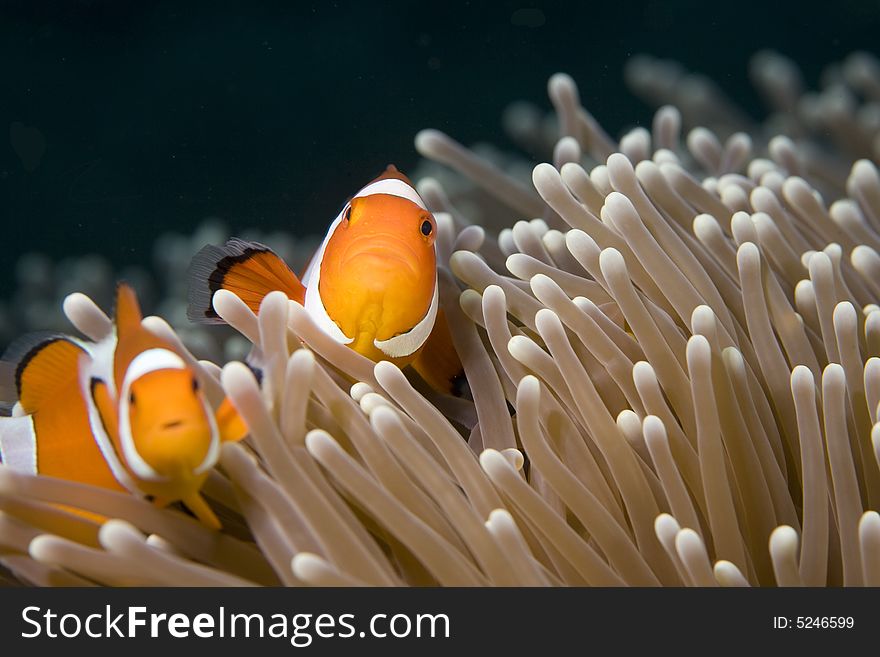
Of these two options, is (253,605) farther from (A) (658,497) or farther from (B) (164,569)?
(A) (658,497)

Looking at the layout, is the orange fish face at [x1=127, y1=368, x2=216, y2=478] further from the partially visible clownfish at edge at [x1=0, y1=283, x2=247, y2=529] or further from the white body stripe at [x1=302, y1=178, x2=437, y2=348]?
the white body stripe at [x1=302, y1=178, x2=437, y2=348]

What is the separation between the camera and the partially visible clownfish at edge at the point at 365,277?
1.13 metres

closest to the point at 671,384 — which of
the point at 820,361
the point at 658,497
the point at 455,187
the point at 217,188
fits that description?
the point at 658,497

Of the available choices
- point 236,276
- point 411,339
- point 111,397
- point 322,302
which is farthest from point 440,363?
point 111,397

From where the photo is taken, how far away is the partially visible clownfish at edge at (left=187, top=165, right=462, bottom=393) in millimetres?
1129

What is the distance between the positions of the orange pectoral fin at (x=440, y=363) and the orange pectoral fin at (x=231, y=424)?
0.44m

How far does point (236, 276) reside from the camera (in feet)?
4.12

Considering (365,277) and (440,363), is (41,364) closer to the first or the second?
(365,277)

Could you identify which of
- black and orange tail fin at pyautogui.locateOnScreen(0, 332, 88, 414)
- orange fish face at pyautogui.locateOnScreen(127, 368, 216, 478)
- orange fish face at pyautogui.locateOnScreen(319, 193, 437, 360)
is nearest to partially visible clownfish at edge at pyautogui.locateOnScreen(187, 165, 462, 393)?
orange fish face at pyautogui.locateOnScreen(319, 193, 437, 360)

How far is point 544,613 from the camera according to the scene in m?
0.90

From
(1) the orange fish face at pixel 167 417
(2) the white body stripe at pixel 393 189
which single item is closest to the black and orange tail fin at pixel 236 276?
(2) the white body stripe at pixel 393 189

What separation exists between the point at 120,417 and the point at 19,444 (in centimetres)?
26

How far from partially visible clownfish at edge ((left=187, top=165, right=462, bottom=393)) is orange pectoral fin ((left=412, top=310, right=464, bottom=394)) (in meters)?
0.02

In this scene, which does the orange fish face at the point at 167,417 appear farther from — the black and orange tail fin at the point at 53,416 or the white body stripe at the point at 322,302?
the white body stripe at the point at 322,302
